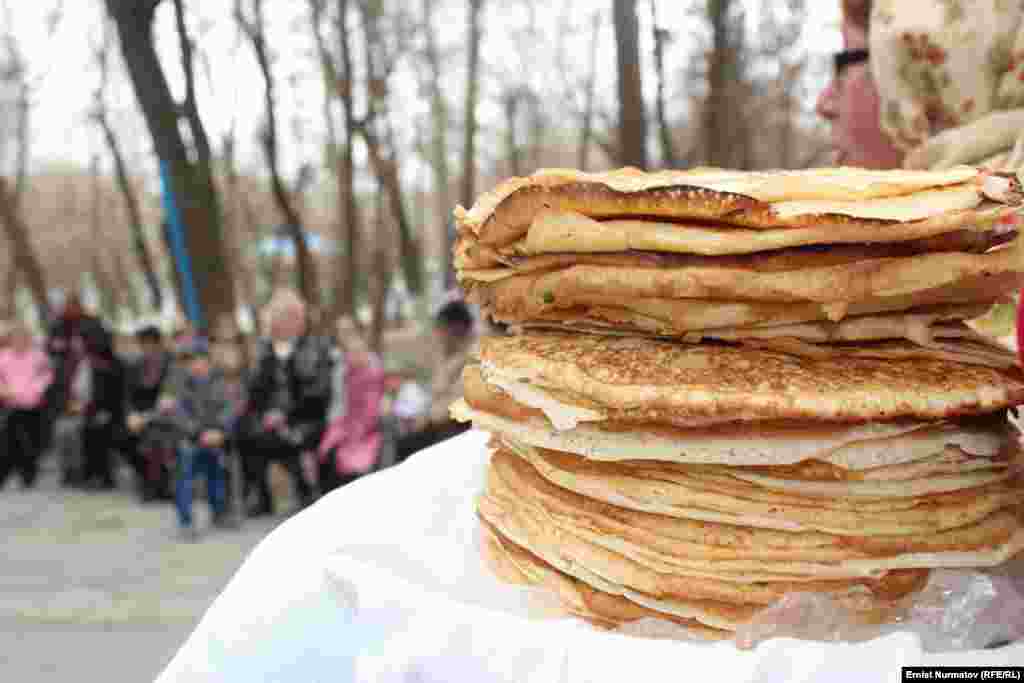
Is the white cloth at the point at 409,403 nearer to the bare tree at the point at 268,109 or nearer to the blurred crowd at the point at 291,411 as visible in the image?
the blurred crowd at the point at 291,411

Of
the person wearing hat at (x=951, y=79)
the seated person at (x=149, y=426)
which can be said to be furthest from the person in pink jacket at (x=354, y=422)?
the person wearing hat at (x=951, y=79)

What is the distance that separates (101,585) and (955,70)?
196 inches

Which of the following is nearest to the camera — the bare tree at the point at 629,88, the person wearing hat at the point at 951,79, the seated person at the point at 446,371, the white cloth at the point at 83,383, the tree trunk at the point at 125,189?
the person wearing hat at the point at 951,79

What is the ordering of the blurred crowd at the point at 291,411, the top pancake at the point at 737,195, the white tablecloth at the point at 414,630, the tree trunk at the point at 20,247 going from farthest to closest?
the tree trunk at the point at 20,247 < the blurred crowd at the point at 291,411 < the top pancake at the point at 737,195 < the white tablecloth at the point at 414,630

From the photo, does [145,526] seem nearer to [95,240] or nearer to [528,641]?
[528,641]

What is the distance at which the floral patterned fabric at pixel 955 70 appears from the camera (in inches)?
66.0

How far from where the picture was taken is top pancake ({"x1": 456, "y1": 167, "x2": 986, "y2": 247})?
92 cm

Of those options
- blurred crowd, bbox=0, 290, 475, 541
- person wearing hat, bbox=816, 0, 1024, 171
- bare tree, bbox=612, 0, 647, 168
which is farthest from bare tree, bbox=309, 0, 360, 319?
person wearing hat, bbox=816, 0, 1024, 171

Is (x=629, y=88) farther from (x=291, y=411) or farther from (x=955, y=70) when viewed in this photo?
(x=955, y=70)

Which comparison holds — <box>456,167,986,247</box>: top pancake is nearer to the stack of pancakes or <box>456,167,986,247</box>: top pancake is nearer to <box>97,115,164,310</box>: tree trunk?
the stack of pancakes

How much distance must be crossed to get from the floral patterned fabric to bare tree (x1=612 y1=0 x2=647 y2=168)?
10.7 feet

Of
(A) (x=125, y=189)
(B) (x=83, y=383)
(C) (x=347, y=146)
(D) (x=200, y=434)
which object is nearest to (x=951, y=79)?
(D) (x=200, y=434)

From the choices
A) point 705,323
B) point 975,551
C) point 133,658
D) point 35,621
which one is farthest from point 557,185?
point 35,621

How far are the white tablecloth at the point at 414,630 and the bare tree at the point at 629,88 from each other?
419cm
